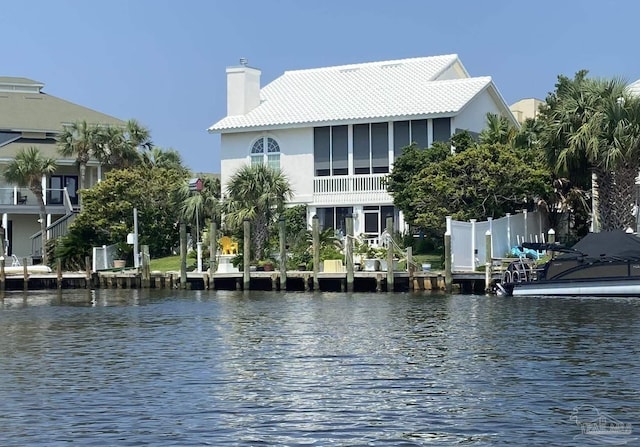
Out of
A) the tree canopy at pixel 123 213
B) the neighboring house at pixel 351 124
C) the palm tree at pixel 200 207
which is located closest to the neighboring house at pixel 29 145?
the tree canopy at pixel 123 213

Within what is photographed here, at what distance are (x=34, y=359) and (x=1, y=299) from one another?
2461 centimetres

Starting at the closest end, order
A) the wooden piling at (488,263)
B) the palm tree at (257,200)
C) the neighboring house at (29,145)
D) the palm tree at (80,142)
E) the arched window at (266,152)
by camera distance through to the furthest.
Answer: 1. the wooden piling at (488,263)
2. the palm tree at (257,200)
3. the arched window at (266,152)
4. the palm tree at (80,142)
5. the neighboring house at (29,145)

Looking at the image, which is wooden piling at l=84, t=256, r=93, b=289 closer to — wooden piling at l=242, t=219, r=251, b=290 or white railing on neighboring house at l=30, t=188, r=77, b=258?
white railing on neighboring house at l=30, t=188, r=77, b=258

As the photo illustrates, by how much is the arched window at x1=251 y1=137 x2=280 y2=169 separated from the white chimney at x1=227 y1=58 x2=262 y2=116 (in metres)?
2.48

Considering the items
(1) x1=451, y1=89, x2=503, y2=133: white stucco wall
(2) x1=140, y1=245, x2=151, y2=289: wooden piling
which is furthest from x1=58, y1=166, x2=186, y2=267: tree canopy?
(1) x1=451, y1=89, x2=503, y2=133: white stucco wall

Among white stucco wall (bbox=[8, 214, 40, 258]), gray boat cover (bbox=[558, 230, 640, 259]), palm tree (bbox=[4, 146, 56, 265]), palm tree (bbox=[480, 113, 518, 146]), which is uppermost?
palm tree (bbox=[480, 113, 518, 146])

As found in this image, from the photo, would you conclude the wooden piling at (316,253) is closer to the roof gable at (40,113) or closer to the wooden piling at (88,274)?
the wooden piling at (88,274)

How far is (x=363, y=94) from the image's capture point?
191 ft

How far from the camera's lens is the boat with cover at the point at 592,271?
128 feet

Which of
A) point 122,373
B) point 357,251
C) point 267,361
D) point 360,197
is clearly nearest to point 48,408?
point 122,373

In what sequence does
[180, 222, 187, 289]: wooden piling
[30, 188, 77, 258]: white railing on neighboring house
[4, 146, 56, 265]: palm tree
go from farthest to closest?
[30, 188, 77, 258]: white railing on neighboring house
[4, 146, 56, 265]: palm tree
[180, 222, 187, 289]: wooden piling

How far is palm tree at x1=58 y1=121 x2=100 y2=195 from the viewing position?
62.8 metres

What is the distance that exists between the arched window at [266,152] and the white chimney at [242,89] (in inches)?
97.6

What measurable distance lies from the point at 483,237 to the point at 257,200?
11.4 m
